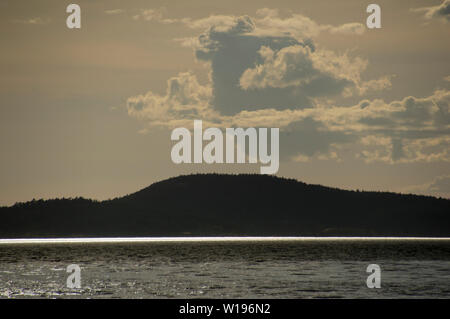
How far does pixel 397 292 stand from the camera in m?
66.5

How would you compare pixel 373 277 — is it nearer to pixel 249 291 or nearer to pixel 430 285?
pixel 430 285

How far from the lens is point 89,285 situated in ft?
245

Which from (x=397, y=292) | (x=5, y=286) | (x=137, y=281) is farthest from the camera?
(x=137, y=281)

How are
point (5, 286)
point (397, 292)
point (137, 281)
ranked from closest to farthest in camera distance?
point (397, 292) → point (5, 286) → point (137, 281)
